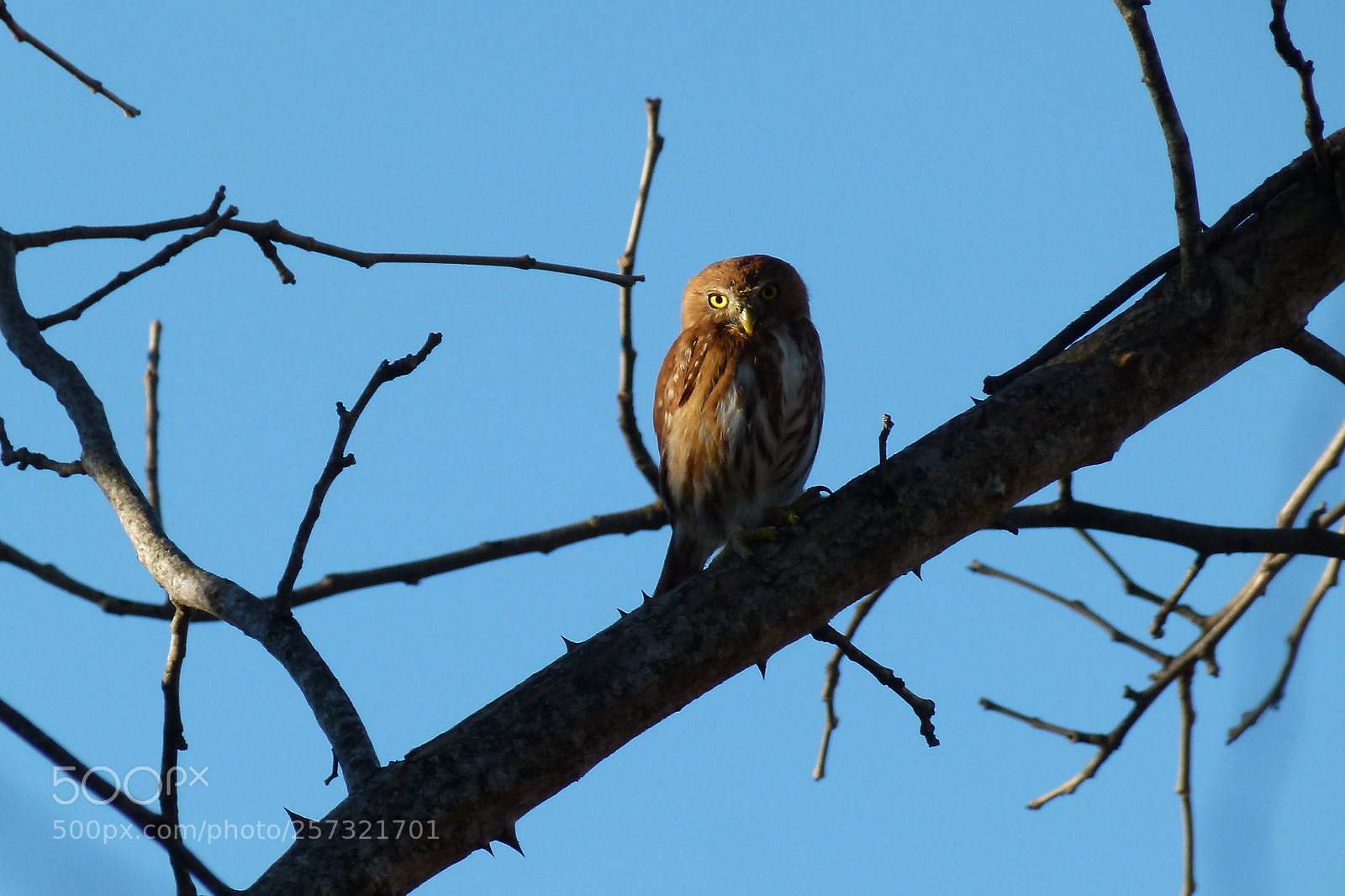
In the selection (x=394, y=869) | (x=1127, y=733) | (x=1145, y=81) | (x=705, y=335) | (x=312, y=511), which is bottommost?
(x=394, y=869)

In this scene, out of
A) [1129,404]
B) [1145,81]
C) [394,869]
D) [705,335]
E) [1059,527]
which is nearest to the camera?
[394,869]

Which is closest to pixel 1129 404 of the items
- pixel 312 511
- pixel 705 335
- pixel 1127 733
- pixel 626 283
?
pixel 626 283

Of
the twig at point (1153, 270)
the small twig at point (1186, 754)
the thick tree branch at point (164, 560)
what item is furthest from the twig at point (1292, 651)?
the thick tree branch at point (164, 560)

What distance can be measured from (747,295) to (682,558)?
1335 millimetres

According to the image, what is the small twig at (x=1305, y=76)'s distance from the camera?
7.95 feet

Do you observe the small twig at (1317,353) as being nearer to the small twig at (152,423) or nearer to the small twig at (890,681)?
the small twig at (890,681)

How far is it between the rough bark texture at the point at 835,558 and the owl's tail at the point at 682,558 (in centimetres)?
230

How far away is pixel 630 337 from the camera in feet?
14.3

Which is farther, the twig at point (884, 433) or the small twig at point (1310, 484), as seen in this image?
the small twig at point (1310, 484)

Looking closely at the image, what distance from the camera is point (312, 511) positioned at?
90.4 inches

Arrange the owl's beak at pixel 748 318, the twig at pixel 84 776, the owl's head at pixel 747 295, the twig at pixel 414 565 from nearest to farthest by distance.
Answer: the twig at pixel 84 776 → the twig at pixel 414 565 → the owl's beak at pixel 748 318 → the owl's head at pixel 747 295

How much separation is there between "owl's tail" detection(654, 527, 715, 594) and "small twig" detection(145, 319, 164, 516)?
7.04ft

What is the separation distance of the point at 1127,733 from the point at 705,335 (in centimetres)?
246

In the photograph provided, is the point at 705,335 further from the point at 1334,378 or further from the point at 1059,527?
the point at 1334,378
